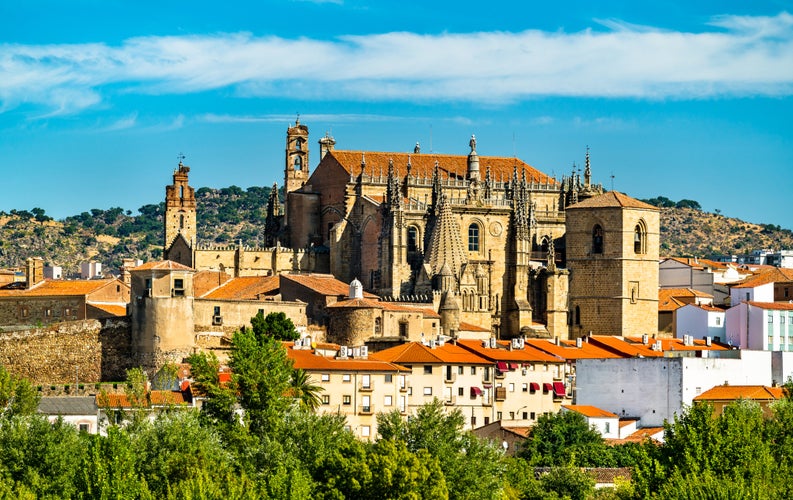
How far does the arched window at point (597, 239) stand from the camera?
106 metres

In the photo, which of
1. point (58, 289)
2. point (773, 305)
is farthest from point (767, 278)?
point (58, 289)

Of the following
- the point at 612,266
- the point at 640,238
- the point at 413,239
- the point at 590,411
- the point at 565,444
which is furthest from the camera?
the point at 640,238

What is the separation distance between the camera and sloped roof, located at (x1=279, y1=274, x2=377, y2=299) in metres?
96.9

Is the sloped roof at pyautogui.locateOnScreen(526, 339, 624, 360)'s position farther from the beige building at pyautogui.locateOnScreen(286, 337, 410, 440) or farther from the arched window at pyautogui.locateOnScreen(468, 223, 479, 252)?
the beige building at pyautogui.locateOnScreen(286, 337, 410, 440)

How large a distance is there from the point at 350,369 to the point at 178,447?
53.2 ft

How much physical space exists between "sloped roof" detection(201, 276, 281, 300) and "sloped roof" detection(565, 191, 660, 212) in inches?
669

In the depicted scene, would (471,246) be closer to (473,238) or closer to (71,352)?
(473,238)

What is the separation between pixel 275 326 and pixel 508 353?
10.4 meters

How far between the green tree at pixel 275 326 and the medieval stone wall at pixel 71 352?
5.80 m

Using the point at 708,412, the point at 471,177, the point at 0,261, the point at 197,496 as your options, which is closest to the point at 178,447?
the point at 197,496

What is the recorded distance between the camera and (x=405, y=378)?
84062mm

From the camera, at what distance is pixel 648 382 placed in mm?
88875

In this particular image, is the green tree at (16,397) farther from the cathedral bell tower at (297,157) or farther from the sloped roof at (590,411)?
the cathedral bell tower at (297,157)

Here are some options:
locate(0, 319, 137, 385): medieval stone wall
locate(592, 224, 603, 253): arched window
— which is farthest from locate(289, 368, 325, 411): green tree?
locate(592, 224, 603, 253): arched window
